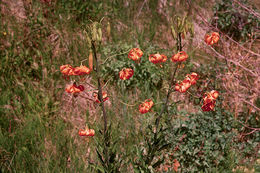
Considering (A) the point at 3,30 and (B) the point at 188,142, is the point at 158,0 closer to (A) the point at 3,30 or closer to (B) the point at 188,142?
(A) the point at 3,30

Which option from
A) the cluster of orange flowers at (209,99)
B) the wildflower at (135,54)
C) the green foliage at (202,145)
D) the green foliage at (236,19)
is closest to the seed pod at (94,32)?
the wildflower at (135,54)

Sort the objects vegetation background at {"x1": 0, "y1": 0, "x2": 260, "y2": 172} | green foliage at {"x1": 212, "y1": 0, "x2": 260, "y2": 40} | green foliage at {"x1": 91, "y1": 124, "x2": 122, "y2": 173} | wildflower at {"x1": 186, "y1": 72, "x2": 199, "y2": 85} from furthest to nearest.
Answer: green foliage at {"x1": 212, "y1": 0, "x2": 260, "y2": 40}, vegetation background at {"x1": 0, "y1": 0, "x2": 260, "y2": 172}, green foliage at {"x1": 91, "y1": 124, "x2": 122, "y2": 173}, wildflower at {"x1": 186, "y1": 72, "x2": 199, "y2": 85}

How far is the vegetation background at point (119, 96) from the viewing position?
2369mm

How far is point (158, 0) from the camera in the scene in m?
4.34

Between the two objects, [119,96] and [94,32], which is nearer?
[94,32]

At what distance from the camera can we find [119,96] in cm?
306

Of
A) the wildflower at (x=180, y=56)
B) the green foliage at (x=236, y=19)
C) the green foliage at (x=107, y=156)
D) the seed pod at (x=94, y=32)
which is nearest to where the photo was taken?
the seed pod at (x=94, y=32)

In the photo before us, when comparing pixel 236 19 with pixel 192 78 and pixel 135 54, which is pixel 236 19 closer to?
pixel 192 78

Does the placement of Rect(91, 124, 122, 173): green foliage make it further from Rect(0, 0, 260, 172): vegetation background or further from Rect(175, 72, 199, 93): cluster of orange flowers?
Rect(175, 72, 199, 93): cluster of orange flowers

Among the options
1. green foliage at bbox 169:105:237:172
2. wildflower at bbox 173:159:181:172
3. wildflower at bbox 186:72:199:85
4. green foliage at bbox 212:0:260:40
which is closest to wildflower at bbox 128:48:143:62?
wildflower at bbox 186:72:199:85

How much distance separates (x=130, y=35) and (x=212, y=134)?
2002 mm

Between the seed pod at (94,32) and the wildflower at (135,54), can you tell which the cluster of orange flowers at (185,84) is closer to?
the wildflower at (135,54)

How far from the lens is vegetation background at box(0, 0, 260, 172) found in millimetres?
2369

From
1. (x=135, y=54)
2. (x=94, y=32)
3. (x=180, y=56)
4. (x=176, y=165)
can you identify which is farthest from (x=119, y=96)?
(x=94, y=32)
